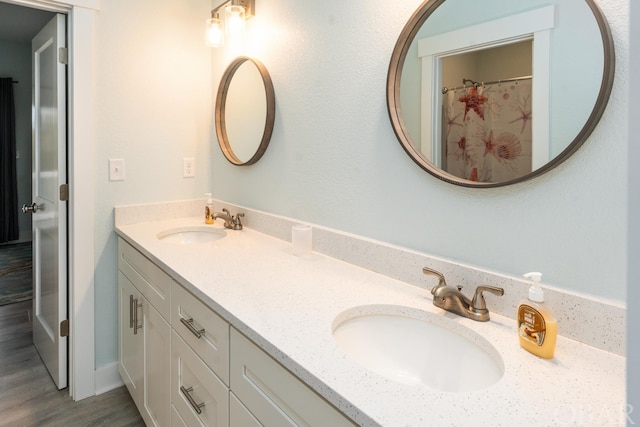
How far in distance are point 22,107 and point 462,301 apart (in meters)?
5.92

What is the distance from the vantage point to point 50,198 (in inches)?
81.1

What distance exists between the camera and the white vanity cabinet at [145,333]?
1457mm

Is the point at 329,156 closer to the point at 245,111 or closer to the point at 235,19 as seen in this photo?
the point at 245,111

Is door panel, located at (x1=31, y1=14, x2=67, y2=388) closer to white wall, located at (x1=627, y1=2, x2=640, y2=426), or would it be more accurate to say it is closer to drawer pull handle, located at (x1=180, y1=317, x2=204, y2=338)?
drawer pull handle, located at (x1=180, y1=317, x2=204, y2=338)

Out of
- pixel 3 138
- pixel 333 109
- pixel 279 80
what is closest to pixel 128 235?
pixel 279 80

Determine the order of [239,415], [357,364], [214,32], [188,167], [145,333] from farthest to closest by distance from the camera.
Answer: [188,167] < [214,32] < [145,333] < [239,415] < [357,364]

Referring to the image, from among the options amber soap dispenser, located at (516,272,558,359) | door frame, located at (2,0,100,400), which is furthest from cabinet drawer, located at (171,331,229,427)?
door frame, located at (2,0,100,400)

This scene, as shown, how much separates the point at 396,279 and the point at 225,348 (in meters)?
0.57

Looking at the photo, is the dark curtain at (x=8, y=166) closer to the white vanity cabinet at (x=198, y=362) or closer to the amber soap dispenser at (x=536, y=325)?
the white vanity cabinet at (x=198, y=362)

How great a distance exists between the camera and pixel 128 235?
1817 mm

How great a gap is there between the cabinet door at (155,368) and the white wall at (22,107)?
15.0 feet

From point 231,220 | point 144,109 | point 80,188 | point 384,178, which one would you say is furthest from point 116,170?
point 384,178

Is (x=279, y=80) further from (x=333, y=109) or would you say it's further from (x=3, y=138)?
(x=3, y=138)

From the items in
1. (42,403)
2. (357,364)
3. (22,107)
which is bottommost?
(42,403)
